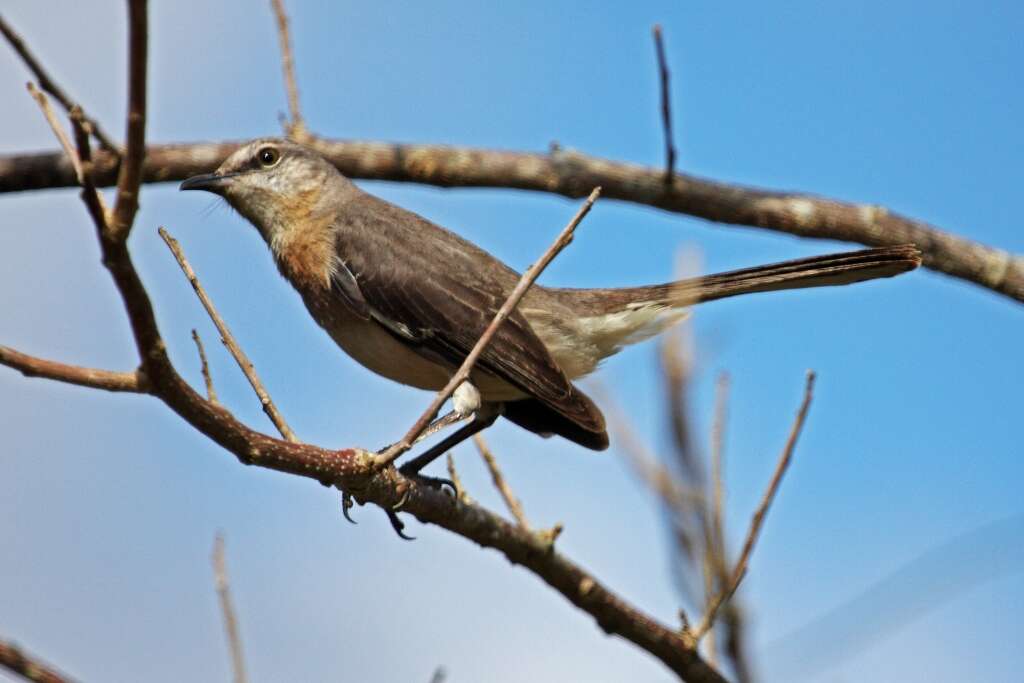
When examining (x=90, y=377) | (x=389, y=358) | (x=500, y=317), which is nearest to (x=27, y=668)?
(x=90, y=377)

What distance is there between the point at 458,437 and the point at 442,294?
728 millimetres

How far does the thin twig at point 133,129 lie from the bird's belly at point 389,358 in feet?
11.5

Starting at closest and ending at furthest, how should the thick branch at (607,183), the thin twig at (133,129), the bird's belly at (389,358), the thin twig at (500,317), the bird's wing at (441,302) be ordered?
the thin twig at (133,129) < the thin twig at (500,317) < the bird's wing at (441,302) < the bird's belly at (389,358) < the thick branch at (607,183)

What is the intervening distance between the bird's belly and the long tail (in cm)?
87

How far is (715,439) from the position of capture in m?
3.41

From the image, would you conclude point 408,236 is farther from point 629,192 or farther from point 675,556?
point 675,556

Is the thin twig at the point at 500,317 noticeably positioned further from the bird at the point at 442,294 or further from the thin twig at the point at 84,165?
the bird at the point at 442,294

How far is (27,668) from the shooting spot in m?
2.20

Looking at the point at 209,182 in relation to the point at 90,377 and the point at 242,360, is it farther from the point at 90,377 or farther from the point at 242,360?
the point at 90,377

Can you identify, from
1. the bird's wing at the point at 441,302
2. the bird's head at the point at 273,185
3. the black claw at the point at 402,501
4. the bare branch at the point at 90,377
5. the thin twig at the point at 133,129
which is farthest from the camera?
the bird's head at the point at 273,185

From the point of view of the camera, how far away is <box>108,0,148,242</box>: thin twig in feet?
7.19

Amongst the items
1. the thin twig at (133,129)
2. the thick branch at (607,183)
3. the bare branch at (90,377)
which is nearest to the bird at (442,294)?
the thick branch at (607,183)

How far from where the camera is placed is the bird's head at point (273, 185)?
6562mm

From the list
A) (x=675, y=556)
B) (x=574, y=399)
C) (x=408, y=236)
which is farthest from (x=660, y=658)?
(x=675, y=556)
